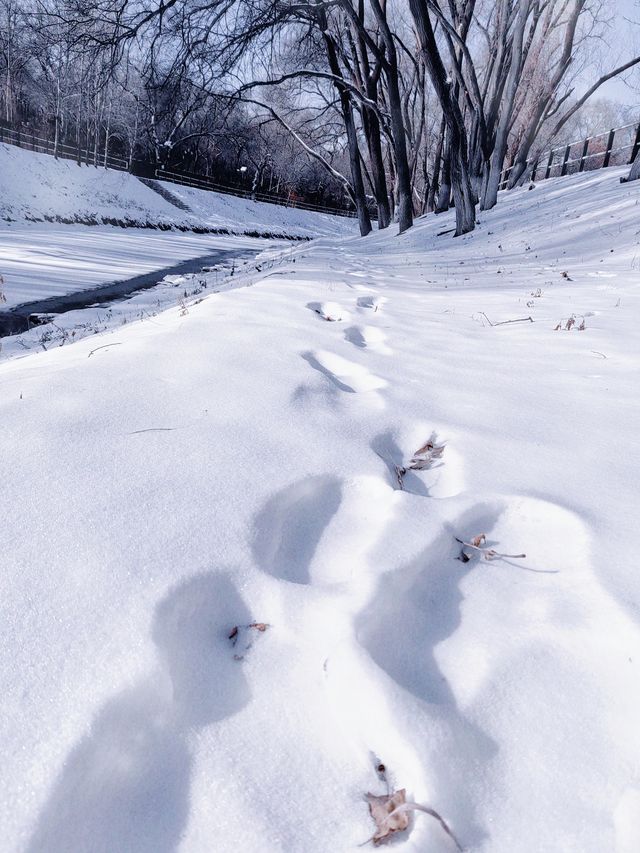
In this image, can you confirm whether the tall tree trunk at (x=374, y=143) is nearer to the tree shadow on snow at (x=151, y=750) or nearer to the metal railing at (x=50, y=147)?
the tree shadow on snow at (x=151, y=750)

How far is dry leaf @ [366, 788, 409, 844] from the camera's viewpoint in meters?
0.70

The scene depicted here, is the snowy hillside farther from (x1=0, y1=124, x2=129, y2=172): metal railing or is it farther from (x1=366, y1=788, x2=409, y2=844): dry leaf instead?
(x1=366, y1=788, x2=409, y2=844): dry leaf

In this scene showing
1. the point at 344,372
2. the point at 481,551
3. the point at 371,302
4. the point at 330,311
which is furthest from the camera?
the point at 371,302

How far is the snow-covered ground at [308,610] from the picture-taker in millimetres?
728

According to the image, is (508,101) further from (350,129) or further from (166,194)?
(166,194)

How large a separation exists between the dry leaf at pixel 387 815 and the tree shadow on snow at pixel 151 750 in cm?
25

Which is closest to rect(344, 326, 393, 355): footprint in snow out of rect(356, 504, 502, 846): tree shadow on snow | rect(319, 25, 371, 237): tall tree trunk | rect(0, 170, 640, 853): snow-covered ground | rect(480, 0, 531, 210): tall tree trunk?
rect(0, 170, 640, 853): snow-covered ground

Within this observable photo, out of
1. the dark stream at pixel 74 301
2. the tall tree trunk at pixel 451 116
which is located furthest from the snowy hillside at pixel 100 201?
the tall tree trunk at pixel 451 116

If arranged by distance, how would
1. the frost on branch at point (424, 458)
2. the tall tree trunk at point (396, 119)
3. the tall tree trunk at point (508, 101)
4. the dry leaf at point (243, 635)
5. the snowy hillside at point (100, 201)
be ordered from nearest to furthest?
the dry leaf at point (243, 635) < the frost on branch at point (424, 458) < the tall tree trunk at point (508, 101) < the tall tree trunk at point (396, 119) < the snowy hillside at point (100, 201)

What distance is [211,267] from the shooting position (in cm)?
1157

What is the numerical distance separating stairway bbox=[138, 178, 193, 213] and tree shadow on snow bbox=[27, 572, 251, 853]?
30583mm

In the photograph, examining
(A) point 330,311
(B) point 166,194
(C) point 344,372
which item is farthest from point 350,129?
(B) point 166,194

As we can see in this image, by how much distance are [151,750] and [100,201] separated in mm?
24982

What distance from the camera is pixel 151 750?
78 centimetres
